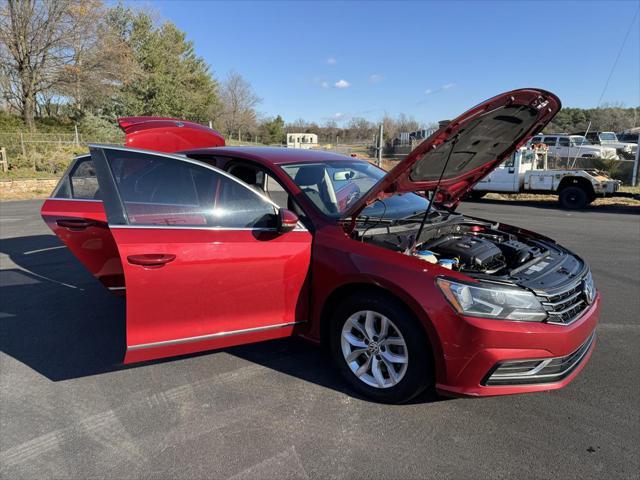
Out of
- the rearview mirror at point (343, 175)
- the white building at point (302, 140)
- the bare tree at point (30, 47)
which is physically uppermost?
the bare tree at point (30, 47)

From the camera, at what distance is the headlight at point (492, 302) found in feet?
7.95

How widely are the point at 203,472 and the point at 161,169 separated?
201 centimetres

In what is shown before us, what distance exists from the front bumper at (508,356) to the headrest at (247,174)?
2.08m

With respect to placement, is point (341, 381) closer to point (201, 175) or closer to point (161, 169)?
point (201, 175)

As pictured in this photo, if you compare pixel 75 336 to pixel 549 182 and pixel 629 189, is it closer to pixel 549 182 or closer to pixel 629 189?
pixel 549 182

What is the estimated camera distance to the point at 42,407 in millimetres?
2873

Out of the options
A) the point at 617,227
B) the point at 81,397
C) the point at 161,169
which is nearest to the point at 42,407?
the point at 81,397

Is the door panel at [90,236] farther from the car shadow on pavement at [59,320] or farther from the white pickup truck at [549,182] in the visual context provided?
the white pickup truck at [549,182]

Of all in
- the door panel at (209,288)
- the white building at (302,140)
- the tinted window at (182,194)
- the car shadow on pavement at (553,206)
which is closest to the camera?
the door panel at (209,288)

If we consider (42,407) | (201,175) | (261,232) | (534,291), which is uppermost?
(201,175)

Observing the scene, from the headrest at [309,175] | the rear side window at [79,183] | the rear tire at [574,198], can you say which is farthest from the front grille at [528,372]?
the rear tire at [574,198]

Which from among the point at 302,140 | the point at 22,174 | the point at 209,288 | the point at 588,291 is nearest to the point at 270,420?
the point at 209,288

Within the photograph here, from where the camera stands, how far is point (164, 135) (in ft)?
16.6

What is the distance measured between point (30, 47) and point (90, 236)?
27.4m
